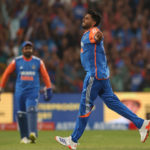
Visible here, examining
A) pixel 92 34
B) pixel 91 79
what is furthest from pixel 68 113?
pixel 92 34

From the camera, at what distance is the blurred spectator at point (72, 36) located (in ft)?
57.2

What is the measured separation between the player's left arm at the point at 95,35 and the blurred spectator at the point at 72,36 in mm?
8391

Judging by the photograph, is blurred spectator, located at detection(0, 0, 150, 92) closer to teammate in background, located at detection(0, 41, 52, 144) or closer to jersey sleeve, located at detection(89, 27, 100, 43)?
teammate in background, located at detection(0, 41, 52, 144)

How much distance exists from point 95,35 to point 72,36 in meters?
11.4

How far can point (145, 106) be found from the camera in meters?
17.1

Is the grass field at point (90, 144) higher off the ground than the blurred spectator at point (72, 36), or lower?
lower

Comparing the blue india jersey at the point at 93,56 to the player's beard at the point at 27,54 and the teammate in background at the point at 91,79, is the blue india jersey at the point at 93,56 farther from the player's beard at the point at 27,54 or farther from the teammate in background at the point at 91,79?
the player's beard at the point at 27,54

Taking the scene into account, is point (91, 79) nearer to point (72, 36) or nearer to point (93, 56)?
point (93, 56)

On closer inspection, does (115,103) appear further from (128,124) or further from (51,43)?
(51,43)

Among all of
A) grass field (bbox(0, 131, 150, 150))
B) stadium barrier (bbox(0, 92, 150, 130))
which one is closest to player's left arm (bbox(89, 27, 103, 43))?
grass field (bbox(0, 131, 150, 150))

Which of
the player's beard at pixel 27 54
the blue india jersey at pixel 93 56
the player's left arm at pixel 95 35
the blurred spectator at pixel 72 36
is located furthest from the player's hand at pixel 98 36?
the blurred spectator at pixel 72 36

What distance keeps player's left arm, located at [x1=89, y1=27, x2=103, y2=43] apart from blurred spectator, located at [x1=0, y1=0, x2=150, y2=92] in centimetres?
839

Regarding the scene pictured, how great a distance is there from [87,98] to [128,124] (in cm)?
853

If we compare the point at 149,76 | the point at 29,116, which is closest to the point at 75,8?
the point at 149,76
